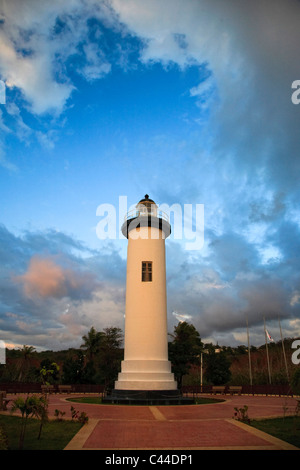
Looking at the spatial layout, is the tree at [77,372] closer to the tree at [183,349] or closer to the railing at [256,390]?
the tree at [183,349]

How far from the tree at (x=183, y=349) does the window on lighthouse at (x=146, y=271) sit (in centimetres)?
1164

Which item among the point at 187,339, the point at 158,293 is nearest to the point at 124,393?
the point at 158,293

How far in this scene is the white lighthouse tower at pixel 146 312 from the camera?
63.0ft

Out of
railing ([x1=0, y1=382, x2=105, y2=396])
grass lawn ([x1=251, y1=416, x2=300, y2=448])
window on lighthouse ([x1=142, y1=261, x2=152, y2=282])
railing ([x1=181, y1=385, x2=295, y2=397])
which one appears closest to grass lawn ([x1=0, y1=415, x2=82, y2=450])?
grass lawn ([x1=251, y1=416, x2=300, y2=448])

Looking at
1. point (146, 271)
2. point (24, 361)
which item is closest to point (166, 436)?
point (146, 271)

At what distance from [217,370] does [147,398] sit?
58.5 feet

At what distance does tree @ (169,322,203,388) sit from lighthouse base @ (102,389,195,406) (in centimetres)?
1011

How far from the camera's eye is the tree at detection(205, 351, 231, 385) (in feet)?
110

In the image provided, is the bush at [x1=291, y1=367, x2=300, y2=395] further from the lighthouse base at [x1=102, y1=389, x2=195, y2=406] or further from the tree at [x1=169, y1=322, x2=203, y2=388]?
the tree at [x1=169, y1=322, x2=203, y2=388]

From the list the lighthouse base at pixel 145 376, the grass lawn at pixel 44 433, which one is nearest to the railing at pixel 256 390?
the lighthouse base at pixel 145 376

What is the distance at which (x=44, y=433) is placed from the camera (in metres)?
9.70

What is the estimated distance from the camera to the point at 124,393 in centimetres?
1856
